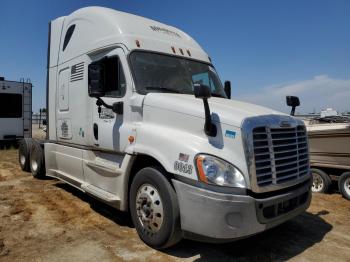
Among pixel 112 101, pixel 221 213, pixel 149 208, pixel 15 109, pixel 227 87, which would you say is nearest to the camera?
pixel 221 213

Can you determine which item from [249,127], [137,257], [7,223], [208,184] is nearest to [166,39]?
[249,127]

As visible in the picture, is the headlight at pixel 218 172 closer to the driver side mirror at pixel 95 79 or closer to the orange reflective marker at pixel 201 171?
the orange reflective marker at pixel 201 171

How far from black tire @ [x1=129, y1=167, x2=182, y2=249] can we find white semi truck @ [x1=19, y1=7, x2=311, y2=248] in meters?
0.01

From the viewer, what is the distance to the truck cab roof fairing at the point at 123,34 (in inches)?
212

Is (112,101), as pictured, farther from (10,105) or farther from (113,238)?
(10,105)

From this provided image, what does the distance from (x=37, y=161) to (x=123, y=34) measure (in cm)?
500

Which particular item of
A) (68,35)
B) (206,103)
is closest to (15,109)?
(68,35)

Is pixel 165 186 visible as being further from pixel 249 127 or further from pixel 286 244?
pixel 286 244

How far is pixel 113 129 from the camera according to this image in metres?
5.27

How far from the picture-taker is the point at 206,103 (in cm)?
384

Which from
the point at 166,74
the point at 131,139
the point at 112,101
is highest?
the point at 166,74

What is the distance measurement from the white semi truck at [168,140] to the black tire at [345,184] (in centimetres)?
353

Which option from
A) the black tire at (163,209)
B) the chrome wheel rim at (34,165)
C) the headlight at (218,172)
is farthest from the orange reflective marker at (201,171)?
the chrome wheel rim at (34,165)

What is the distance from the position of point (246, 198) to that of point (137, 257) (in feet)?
5.02
